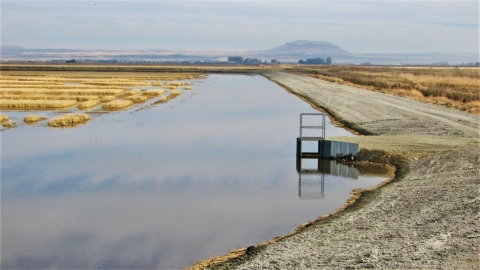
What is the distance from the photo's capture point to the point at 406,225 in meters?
12.1

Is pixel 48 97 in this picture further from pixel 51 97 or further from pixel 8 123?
pixel 8 123

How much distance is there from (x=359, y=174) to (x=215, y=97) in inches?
1421

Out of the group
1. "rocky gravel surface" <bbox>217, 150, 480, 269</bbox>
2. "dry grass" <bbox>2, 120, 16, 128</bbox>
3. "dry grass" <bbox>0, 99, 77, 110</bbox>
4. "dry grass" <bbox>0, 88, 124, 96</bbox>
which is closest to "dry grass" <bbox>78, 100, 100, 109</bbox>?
"dry grass" <bbox>0, 99, 77, 110</bbox>

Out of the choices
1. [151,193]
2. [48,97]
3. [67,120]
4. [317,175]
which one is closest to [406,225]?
[317,175]

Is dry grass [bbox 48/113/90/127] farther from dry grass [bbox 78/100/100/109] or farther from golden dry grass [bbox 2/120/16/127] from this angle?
dry grass [bbox 78/100/100/109]

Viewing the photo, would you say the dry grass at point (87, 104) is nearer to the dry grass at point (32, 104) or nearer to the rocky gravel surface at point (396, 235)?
the dry grass at point (32, 104)

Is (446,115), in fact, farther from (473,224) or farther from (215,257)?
(215,257)

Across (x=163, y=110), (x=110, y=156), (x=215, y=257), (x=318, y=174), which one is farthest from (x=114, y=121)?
(x=215, y=257)

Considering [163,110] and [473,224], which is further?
[163,110]

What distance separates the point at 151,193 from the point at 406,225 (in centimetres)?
764

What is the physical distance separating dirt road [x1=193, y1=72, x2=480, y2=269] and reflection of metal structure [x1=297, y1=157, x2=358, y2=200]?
62.7 inches

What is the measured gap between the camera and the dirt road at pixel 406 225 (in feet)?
32.7

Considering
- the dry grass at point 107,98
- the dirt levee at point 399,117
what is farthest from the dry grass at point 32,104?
the dirt levee at point 399,117

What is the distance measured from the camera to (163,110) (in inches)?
1647
